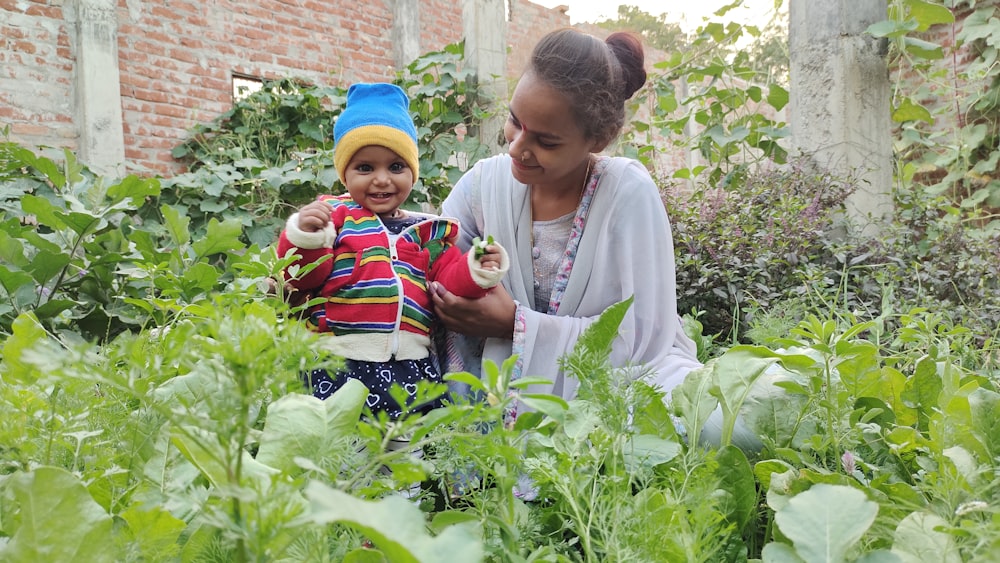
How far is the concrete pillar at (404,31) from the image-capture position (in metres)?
7.20

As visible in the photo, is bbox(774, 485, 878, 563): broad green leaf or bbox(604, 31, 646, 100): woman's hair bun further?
bbox(604, 31, 646, 100): woman's hair bun

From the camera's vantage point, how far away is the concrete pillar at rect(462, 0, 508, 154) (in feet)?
12.4

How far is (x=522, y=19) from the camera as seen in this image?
8.93 meters

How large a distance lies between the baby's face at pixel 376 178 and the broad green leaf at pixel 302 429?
101cm

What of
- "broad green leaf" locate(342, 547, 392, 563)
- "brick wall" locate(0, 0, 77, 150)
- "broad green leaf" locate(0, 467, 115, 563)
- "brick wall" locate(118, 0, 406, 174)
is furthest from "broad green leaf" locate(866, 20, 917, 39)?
"brick wall" locate(0, 0, 77, 150)

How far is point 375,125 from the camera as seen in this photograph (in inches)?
60.5

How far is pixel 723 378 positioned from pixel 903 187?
3405mm

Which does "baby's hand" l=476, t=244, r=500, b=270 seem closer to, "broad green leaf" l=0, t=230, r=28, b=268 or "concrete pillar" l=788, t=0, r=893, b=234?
"broad green leaf" l=0, t=230, r=28, b=268

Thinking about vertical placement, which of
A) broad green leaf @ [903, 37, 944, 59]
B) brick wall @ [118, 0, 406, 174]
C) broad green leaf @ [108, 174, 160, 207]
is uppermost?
brick wall @ [118, 0, 406, 174]

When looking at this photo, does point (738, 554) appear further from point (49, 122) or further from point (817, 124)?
point (49, 122)

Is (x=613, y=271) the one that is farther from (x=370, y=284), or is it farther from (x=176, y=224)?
(x=176, y=224)

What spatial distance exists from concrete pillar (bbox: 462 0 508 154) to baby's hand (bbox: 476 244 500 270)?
2395 mm

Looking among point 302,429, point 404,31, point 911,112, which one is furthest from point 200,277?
point 404,31

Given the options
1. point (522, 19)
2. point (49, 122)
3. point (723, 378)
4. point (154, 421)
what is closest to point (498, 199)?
point (723, 378)
